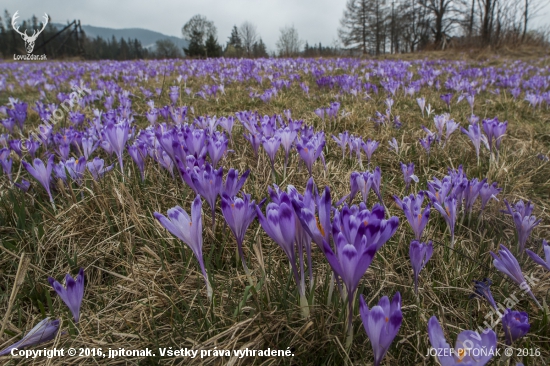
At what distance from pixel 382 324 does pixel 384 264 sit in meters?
0.72

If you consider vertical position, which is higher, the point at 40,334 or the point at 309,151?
the point at 309,151

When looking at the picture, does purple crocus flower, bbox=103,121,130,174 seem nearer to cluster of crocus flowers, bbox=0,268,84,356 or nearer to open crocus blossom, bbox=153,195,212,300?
cluster of crocus flowers, bbox=0,268,84,356

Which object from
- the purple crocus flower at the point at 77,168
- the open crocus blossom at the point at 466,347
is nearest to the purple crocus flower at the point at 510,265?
the open crocus blossom at the point at 466,347

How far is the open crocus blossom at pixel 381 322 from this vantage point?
2.87 feet

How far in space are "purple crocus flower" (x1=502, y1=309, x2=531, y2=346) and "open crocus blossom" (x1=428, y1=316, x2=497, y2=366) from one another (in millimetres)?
271

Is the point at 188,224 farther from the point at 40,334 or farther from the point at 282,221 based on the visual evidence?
the point at 40,334

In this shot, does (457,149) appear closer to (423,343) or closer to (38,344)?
(423,343)

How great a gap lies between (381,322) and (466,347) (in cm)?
20

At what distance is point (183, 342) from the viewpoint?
1157mm

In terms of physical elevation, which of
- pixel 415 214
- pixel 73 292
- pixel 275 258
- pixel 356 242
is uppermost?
pixel 356 242

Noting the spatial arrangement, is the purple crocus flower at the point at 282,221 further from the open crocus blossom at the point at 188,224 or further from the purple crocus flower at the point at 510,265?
the purple crocus flower at the point at 510,265

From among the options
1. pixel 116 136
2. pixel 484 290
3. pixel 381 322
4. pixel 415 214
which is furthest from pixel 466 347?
pixel 116 136

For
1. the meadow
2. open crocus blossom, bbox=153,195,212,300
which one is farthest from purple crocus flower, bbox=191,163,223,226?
open crocus blossom, bbox=153,195,212,300

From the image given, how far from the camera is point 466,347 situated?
32.6 inches
